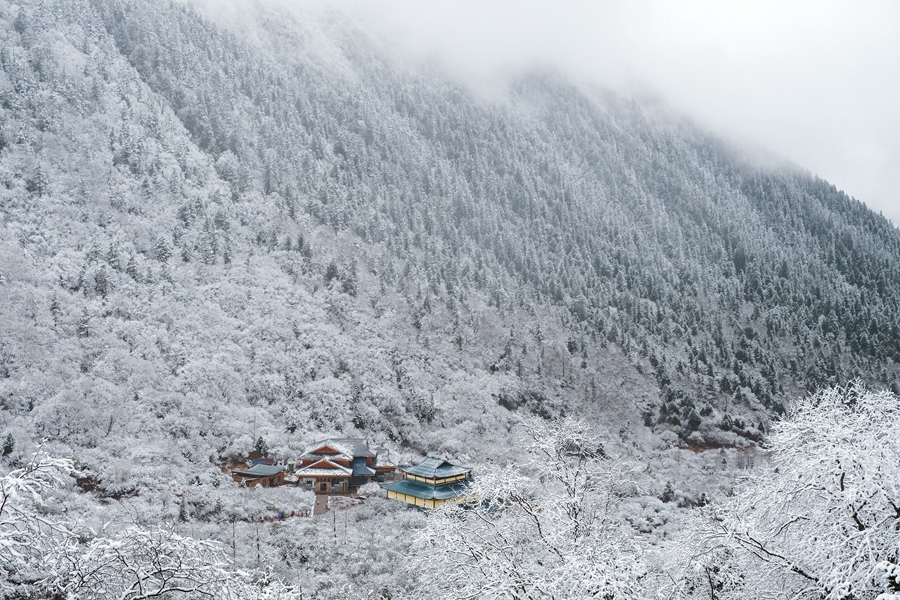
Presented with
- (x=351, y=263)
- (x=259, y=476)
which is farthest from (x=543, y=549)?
(x=351, y=263)

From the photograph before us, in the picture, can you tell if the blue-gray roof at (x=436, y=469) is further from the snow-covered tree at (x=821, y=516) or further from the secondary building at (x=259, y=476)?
the snow-covered tree at (x=821, y=516)

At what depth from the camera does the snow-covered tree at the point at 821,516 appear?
848 centimetres

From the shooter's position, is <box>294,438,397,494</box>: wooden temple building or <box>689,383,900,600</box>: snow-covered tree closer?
<box>689,383,900,600</box>: snow-covered tree

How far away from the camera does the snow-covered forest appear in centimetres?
1059

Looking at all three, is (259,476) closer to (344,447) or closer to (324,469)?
(324,469)

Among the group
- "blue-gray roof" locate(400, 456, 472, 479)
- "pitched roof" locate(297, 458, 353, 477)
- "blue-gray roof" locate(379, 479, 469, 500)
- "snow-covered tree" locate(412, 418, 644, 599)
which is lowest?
"pitched roof" locate(297, 458, 353, 477)

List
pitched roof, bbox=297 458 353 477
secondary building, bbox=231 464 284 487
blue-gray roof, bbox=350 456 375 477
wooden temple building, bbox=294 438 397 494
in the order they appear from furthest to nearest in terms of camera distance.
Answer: blue-gray roof, bbox=350 456 375 477 < wooden temple building, bbox=294 438 397 494 < pitched roof, bbox=297 458 353 477 < secondary building, bbox=231 464 284 487

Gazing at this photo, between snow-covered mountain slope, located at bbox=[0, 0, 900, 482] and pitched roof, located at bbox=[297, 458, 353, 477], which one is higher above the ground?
snow-covered mountain slope, located at bbox=[0, 0, 900, 482]

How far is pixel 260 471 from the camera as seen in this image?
4569cm

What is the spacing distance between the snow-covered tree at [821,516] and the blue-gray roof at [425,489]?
33.0 metres

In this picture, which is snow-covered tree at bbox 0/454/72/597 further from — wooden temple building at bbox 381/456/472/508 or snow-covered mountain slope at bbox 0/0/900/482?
wooden temple building at bbox 381/456/472/508

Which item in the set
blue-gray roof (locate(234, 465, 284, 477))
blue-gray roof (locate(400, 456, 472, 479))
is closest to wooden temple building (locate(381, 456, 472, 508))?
blue-gray roof (locate(400, 456, 472, 479))

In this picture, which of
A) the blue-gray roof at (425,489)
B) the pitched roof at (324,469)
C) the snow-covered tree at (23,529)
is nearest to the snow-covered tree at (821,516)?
the snow-covered tree at (23,529)

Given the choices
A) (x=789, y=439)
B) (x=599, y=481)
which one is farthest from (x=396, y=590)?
(x=789, y=439)
